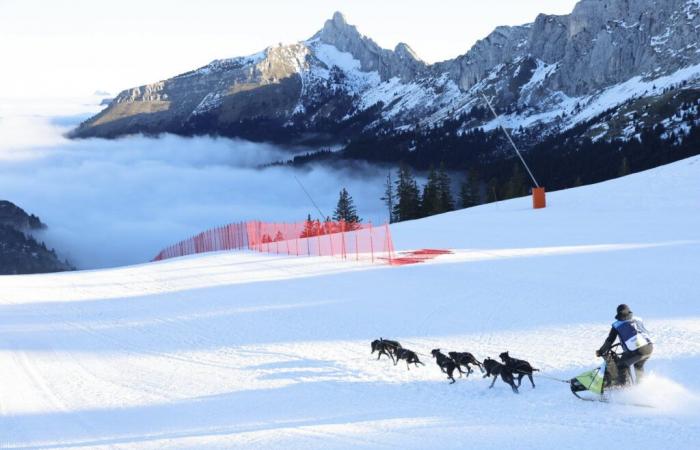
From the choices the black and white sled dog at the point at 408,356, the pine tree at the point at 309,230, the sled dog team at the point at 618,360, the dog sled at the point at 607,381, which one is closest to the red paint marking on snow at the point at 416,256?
the black and white sled dog at the point at 408,356

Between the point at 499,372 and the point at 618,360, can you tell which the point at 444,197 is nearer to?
the point at 499,372

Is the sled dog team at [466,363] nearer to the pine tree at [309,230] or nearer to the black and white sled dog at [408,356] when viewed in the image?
the black and white sled dog at [408,356]

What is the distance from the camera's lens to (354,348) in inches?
562

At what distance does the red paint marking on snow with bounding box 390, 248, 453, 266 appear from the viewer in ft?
85.4

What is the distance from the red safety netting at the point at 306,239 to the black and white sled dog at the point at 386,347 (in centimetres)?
1379

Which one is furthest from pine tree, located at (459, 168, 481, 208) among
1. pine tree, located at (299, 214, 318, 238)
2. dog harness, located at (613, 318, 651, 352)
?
dog harness, located at (613, 318, 651, 352)

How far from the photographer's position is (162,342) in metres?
16.3

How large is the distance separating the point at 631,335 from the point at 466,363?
9.08 ft

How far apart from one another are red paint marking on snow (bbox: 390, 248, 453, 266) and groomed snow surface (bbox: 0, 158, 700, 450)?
0.89 m

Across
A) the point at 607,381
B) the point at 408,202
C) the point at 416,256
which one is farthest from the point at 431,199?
the point at 607,381

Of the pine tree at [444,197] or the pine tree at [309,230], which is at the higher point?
the pine tree at [444,197]

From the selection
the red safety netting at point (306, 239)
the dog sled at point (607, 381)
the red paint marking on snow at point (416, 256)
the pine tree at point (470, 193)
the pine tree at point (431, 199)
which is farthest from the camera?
the pine tree at point (470, 193)

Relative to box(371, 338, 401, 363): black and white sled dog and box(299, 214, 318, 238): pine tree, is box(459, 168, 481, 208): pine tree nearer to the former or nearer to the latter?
box(299, 214, 318, 238): pine tree

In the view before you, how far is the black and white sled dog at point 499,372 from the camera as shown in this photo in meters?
10.2
